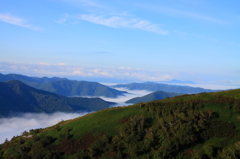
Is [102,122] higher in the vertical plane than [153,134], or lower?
lower

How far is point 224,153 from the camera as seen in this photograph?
41.8 meters

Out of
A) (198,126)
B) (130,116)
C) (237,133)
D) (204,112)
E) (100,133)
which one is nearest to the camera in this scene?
(237,133)

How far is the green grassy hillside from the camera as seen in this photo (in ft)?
152

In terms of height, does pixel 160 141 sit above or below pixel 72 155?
above

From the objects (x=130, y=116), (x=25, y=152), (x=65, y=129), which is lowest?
(x=25, y=152)

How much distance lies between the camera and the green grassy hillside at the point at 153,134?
46.4 meters

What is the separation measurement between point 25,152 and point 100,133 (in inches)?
821

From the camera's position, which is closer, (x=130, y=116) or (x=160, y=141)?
(x=160, y=141)

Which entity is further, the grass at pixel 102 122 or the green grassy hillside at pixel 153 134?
the grass at pixel 102 122

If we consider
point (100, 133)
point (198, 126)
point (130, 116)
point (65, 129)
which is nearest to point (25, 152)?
point (65, 129)

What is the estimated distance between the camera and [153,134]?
51438 millimetres

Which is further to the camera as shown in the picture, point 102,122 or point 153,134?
point 102,122

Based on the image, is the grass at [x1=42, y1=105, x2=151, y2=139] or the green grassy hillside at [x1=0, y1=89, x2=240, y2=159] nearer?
the green grassy hillside at [x1=0, y1=89, x2=240, y2=159]

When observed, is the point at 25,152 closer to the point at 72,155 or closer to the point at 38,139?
the point at 38,139
